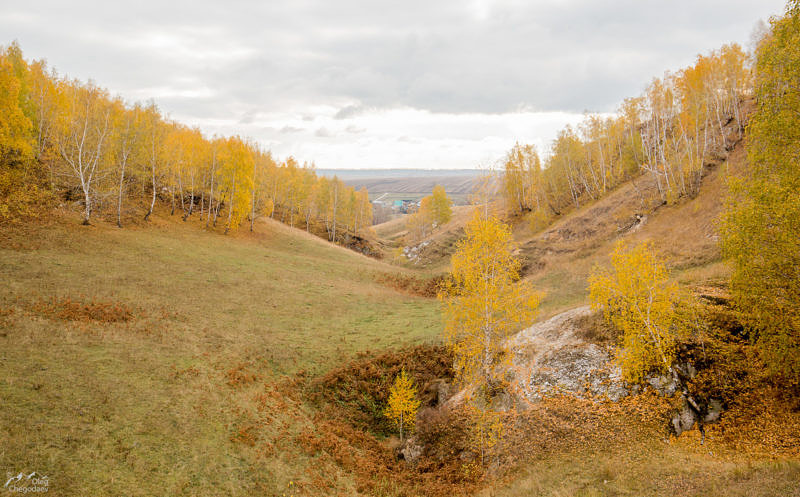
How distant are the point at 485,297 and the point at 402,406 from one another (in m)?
8.02

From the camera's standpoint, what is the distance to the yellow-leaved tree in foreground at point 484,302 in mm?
19547

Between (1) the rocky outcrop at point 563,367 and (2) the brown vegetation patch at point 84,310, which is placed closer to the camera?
(1) the rocky outcrop at point 563,367

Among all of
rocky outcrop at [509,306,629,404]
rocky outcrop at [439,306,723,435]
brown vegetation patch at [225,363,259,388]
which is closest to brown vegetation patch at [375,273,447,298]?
rocky outcrop at [439,306,723,435]

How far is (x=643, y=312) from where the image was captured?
57.2ft

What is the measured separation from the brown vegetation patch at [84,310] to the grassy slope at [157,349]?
1.61 ft

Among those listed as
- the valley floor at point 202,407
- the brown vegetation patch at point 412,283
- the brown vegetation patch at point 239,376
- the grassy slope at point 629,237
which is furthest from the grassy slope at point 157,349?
the grassy slope at point 629,237

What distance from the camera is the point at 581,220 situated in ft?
182

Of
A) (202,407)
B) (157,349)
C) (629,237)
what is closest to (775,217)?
(202,407)

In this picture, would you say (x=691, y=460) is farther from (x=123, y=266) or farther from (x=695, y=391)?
(x=123, y=266)

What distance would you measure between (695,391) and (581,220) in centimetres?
4318

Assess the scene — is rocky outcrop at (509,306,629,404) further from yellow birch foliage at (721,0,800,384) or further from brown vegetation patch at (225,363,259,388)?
brown vegetation patch at (225,363,259,388)

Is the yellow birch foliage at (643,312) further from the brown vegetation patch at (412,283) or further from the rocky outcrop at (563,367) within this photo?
the brown vegetation patch at (412,283)

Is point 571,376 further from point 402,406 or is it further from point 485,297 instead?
point 402,406

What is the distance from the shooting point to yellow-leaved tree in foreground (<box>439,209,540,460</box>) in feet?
64.1
